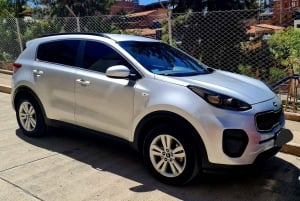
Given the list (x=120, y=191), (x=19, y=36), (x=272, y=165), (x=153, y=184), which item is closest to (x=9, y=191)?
(x=120, y=191)

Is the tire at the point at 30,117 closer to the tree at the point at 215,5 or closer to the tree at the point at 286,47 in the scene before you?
the tree at the point at 286,47

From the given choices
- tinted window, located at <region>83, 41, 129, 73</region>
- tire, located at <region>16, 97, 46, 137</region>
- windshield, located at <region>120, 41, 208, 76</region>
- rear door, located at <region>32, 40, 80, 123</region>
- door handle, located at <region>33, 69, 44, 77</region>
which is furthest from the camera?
tire, located at <region>16, 97, 46, 137</region>

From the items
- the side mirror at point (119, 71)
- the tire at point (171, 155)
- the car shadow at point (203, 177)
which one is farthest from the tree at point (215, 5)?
the tire at point (171, 155)

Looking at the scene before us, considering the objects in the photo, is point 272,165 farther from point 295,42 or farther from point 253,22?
point 253,22

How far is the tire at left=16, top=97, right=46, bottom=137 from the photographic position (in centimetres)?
566

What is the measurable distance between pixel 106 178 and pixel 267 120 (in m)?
1.88

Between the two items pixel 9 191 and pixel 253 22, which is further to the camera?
pixel 253 22

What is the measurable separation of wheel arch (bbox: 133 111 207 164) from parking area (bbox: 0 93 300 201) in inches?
13.7

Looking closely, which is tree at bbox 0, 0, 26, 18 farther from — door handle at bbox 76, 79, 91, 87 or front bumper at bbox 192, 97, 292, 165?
front bumper at bbox 192, 97, 292, 165

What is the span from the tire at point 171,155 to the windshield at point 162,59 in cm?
73

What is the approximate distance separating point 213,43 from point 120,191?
566 cm

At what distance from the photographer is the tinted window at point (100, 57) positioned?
184 inches

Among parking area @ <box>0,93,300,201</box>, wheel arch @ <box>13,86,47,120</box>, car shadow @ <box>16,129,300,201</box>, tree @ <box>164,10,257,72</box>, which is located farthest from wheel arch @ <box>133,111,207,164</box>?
tree @ <box>164,10,257,72</box>

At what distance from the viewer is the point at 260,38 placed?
28.2ft
